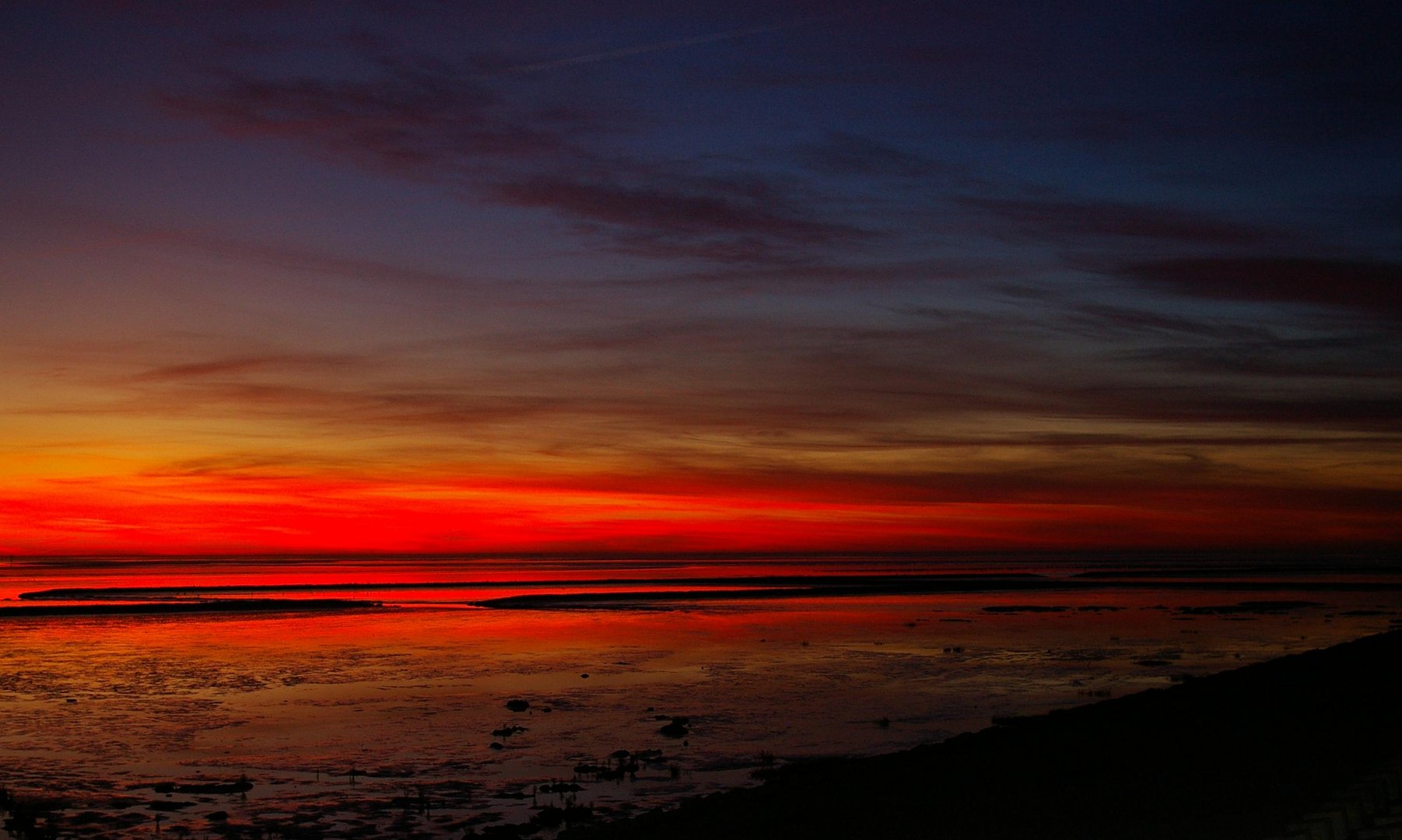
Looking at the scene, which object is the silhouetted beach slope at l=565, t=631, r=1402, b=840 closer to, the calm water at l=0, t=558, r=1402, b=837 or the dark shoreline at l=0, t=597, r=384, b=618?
the calm water at l=0, t=558, r=1402, b=837

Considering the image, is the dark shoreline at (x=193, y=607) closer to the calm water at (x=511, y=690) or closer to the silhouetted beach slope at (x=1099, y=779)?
the calm water at (x=511, y=690)

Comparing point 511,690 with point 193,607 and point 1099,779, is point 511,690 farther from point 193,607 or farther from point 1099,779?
point 193,607

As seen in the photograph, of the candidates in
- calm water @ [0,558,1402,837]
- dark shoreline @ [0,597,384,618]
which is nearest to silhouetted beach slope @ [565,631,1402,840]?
calm water @ [0,558,1402,837]

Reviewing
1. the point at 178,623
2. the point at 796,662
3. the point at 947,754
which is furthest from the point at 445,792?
the point at 178,623

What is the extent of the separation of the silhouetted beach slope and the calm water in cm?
235

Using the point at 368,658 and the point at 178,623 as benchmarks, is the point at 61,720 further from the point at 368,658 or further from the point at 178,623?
the point at 178,623

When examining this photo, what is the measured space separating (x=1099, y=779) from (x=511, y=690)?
1638 centimetres

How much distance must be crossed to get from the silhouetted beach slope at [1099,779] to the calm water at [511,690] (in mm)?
2354

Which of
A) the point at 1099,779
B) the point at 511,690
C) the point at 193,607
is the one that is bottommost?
the point at 511,690

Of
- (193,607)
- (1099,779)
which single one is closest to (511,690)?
(1099,779)

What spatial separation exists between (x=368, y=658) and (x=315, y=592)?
41233mm

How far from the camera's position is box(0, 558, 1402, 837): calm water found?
679 inches

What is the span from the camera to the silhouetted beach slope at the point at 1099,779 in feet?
42.2

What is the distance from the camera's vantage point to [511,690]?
2786 centimetres
